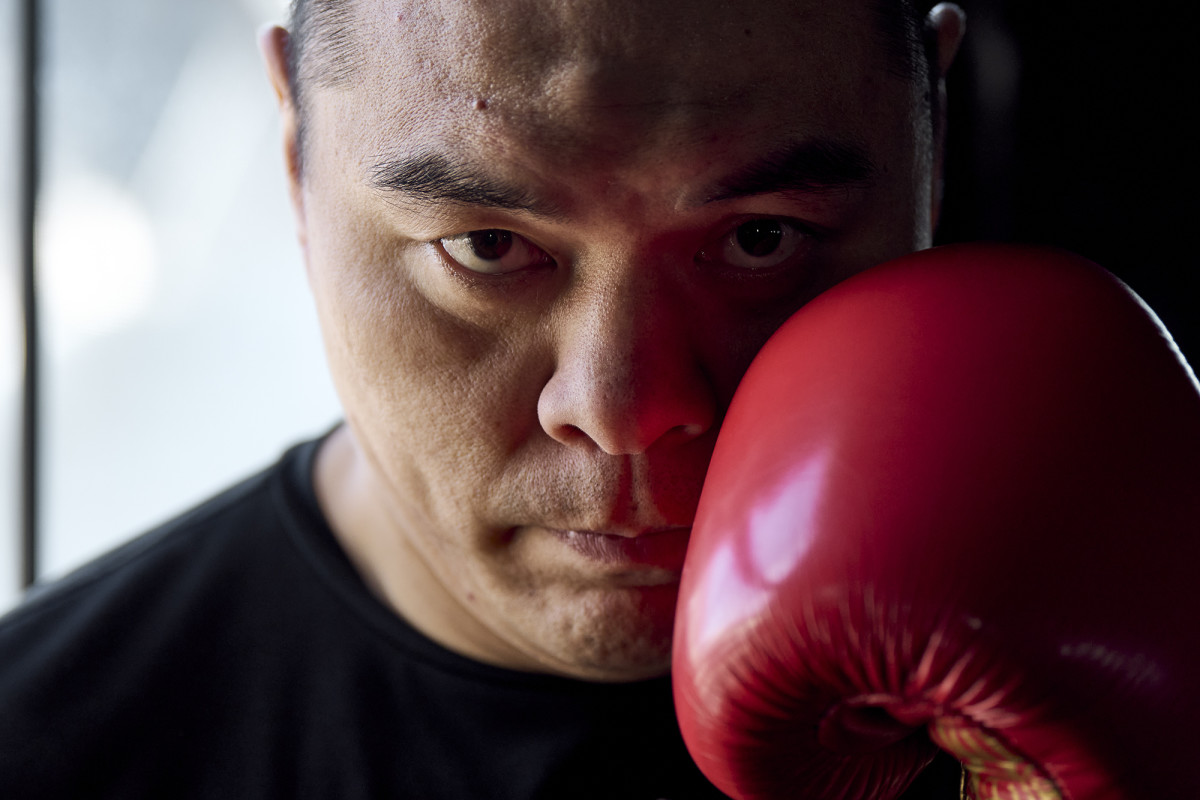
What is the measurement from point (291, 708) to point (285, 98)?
0.69 metres

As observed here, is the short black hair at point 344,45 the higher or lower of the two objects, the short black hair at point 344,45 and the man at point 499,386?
the higher

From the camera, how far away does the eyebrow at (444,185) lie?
766 millimetres

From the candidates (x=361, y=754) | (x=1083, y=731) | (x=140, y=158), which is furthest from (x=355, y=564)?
(x=140, y=158)

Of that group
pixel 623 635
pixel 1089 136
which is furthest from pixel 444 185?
pixel 1089 136

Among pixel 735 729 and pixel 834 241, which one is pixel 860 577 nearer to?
pixel 735 729

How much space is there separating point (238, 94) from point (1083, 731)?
3.98 metres

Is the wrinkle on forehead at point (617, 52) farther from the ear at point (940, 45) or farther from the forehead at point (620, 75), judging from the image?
the ear at point (940, 45)

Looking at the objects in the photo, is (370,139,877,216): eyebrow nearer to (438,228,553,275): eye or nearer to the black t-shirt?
(438,228,553,275): eye

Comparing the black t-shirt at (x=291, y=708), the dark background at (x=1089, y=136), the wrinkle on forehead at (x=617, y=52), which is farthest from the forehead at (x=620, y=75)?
the dark background at (x=1089, y=136)

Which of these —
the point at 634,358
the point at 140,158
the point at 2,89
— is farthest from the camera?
the point at 140,158

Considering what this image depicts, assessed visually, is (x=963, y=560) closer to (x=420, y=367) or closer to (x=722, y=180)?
(x=722, y=180)

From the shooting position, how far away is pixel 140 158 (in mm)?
3459

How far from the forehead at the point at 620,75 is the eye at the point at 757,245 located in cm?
9

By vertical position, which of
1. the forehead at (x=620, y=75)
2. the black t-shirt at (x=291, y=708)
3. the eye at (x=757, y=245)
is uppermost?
the forehead at (x=620, y=75)
